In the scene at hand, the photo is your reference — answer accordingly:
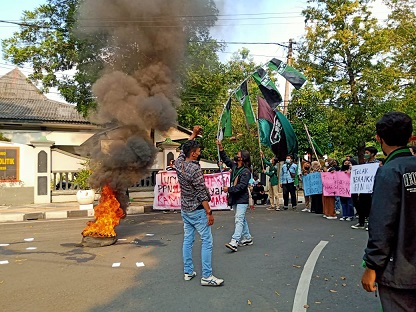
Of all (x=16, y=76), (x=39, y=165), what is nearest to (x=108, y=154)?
(x=39, y=165)

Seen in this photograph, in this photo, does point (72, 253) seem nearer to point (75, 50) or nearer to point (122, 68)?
point (122, 68)

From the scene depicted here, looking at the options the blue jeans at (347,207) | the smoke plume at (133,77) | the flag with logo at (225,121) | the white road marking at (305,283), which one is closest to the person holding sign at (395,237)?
the white road marking at (305,283)

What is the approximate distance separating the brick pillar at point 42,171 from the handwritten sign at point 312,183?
9.36 meters

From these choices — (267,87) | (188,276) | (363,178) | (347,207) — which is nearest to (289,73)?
(267,87)

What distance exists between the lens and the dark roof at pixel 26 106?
21.5 metres

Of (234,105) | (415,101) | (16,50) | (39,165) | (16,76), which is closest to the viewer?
(16,50)

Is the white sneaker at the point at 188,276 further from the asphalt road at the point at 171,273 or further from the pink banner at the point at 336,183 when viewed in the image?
the pink banner at the point at 336,183

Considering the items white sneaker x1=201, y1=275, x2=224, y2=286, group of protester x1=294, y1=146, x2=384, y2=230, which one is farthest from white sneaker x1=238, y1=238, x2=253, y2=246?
group of protester x1=294, y1=146, x2=384, y2=230

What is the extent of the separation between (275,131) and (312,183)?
189 cm

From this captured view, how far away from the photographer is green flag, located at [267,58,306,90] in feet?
33.9

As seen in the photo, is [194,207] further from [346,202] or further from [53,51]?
[53,51]

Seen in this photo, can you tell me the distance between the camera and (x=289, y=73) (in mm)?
Answer: 10469

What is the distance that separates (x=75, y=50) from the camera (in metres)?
13.3

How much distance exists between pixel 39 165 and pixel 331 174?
10.5 meters
